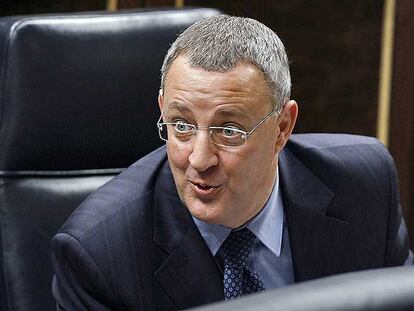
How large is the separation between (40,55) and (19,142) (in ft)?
0.45

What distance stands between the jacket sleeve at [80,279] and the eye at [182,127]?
0.20 meters

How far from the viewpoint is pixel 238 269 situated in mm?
1134

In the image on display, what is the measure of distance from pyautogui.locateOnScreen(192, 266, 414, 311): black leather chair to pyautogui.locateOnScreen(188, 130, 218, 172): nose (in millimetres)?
806

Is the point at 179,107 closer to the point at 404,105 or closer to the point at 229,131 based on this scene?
the point at 229,131

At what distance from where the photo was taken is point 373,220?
130cm

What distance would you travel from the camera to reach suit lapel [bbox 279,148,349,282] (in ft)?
3.96

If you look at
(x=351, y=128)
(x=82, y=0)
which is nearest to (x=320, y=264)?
(x=351, y=128)

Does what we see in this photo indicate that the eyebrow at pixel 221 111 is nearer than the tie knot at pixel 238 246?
Yes

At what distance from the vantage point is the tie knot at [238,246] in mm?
1152

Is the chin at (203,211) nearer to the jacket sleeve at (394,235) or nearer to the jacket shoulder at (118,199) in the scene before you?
the jacket shoulder at (118,199)

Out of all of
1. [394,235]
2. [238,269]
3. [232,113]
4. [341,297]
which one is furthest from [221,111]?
[341,297]

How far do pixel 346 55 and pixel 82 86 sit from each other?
42.1 inches

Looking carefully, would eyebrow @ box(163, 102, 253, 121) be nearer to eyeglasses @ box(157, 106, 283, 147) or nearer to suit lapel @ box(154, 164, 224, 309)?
eyeglasses @ box(157, 106, 283, 147)

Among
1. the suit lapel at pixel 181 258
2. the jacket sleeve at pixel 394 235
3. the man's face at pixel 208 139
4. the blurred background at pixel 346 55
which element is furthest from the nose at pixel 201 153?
the blurred background at pixel 346 55
